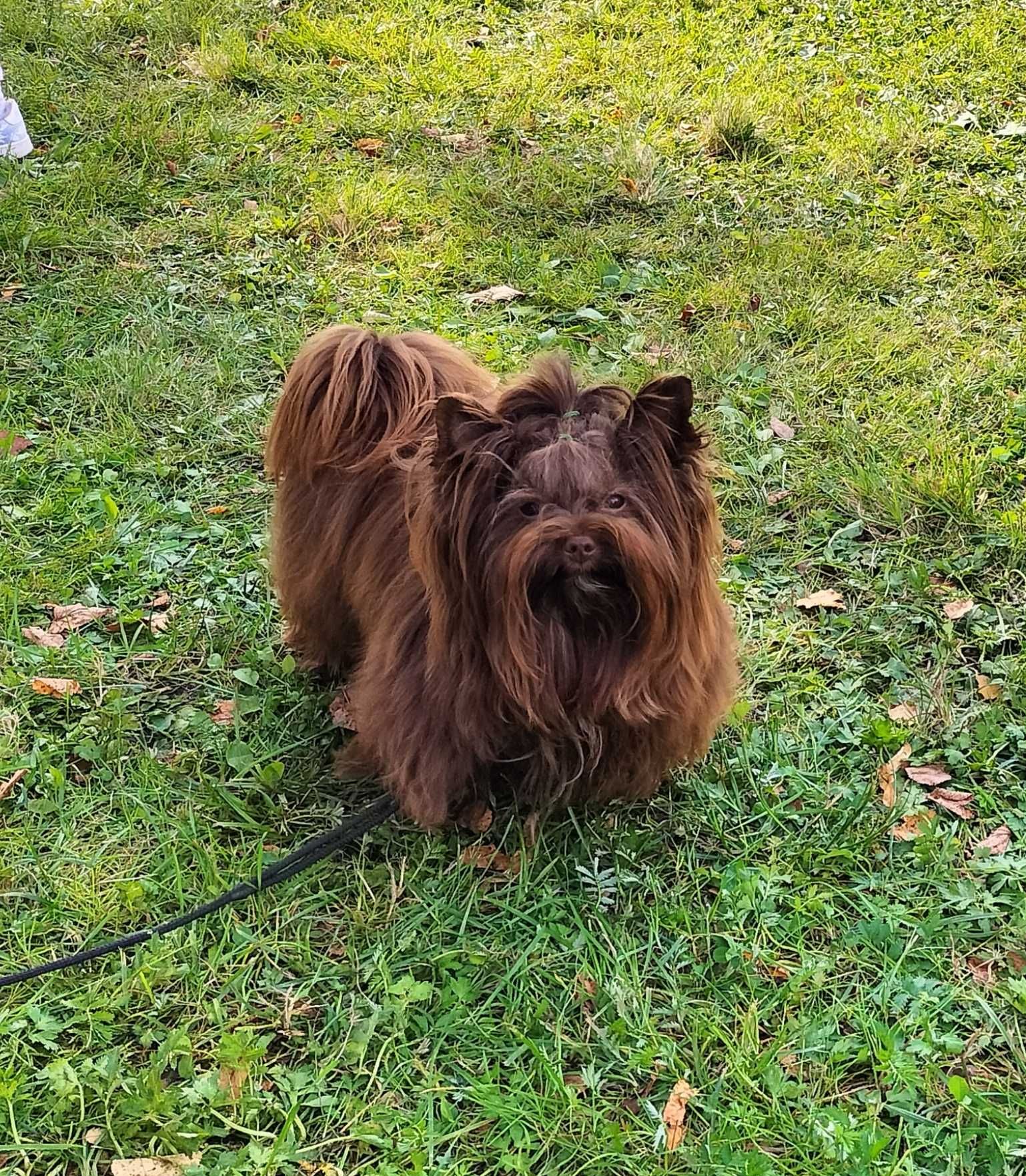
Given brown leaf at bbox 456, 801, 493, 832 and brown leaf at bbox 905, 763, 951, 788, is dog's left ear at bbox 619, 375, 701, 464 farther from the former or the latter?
brown leaf at bbox 905, 763, 951, 788

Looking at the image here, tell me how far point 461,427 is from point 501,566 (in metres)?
0.29

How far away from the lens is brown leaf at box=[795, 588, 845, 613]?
3.70m

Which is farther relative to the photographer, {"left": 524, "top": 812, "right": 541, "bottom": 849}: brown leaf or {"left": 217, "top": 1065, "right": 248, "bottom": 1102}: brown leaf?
{"left": 524, "top": 812, "right": 541, "bottom": 849}: brown leaf

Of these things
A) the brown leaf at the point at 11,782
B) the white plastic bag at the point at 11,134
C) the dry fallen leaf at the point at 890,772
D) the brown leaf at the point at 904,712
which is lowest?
the dry fallen leaf at the point at 890,772

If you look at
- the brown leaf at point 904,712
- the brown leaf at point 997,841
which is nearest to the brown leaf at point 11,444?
the brown leaf at point 904,712

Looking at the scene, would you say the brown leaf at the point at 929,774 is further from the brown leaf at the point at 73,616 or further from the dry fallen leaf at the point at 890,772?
the brown leaf at the point at 73,616

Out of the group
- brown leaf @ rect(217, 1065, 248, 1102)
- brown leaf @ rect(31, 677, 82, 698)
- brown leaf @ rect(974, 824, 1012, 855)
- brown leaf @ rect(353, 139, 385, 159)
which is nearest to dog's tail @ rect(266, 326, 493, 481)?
brown leaf @ rect(31, 677, 82, 698)

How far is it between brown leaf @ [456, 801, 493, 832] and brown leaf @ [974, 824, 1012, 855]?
4.14ft

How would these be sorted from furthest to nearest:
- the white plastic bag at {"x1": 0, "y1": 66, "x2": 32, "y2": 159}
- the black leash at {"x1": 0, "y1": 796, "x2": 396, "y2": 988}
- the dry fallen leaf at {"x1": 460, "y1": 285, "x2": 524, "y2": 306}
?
the white plastic bag at {"x1": 0, "y1": 66, "x2": 32, "y2": 159}, the dry fallen leaf at {"x1": 460, "y1": 285, "x2": 524, "y2": 306}, the black leash at {"x1": 0, "y1": 796, "x2": 396, "y2": 988}

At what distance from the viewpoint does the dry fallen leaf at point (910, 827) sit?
2.98 m

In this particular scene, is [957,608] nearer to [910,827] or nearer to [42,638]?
[910,827]

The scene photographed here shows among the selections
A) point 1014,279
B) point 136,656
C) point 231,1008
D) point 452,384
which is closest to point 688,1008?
point 231,1008

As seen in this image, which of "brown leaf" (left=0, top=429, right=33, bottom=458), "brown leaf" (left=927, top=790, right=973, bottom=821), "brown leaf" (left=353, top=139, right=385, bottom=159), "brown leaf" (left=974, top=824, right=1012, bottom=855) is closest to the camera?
"brown leaf" (left=974, top=824, right=1012, bottom=855)

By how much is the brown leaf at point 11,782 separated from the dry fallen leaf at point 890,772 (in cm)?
240
